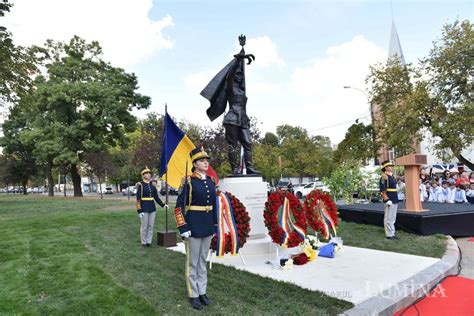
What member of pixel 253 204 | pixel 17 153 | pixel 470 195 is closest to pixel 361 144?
pixel 470 195

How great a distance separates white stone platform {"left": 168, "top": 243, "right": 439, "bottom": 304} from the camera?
5082 mm

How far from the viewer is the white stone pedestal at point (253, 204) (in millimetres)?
7496

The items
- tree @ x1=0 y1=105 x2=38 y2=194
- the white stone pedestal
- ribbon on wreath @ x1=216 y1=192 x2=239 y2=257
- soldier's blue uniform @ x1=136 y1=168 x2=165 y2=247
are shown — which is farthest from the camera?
tree @ x1=0 y1=105 x2=38 y2=194

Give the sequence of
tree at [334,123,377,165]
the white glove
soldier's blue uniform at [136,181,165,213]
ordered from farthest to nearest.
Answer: tree at [334,123,377,165]
soldier's blue uniform at [136,181,165,213]
the white glove

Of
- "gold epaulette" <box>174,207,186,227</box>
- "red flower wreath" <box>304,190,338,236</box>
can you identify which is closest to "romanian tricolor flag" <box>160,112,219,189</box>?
"red flower wreath" <box>304,190,338,236</box>

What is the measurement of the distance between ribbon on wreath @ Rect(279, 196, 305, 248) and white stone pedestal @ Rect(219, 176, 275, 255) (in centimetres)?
96

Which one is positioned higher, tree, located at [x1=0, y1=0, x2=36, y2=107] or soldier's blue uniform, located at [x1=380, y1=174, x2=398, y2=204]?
tree, located at [x1=0, y1=0, x2=36, y2=107]

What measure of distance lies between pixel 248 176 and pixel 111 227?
610 cm

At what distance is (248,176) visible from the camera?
7.91m

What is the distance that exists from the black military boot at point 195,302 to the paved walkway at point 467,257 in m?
4.93

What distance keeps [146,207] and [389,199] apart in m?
6.31

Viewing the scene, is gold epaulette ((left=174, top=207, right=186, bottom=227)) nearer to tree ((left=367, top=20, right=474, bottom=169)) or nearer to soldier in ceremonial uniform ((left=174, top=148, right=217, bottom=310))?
soldier in ceremonial uniform ((left=174, top=148, right=217, bottom=310))

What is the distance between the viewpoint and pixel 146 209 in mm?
8805

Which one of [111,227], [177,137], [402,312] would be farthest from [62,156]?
[402,312]
